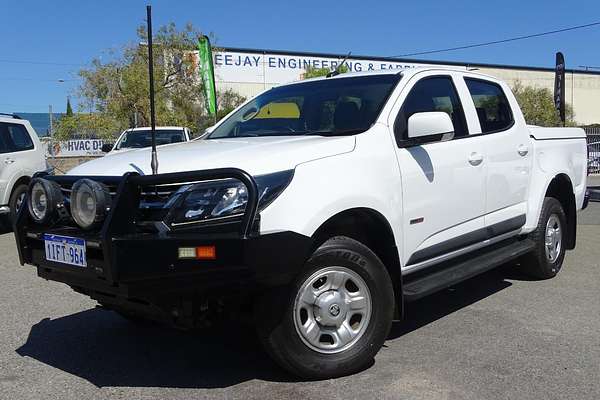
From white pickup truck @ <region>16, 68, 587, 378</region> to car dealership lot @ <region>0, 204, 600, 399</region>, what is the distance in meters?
0.32

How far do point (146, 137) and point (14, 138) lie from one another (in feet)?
14.7

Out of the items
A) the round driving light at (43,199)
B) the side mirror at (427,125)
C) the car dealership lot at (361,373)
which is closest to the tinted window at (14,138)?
the car dealership lot at (361,373)

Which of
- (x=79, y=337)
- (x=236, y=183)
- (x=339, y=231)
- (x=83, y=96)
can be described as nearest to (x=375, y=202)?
(x=339, y=231)

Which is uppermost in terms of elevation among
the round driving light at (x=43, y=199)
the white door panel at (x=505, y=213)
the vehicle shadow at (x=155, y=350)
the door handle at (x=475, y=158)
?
the door handle at (x=475, y=158)

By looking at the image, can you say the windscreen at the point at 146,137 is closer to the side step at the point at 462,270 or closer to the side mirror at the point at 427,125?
the side step at the point at 462,270

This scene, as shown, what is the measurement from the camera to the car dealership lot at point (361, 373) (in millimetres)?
3588

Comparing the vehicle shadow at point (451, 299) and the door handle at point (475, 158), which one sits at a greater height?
the door handle at point (475, 158)

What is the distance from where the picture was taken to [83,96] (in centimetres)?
3003

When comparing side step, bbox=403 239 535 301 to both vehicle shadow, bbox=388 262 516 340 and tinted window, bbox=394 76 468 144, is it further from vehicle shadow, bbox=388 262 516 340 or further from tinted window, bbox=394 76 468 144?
tinted window, bbox=394 76 468 144

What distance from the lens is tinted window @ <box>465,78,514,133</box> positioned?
17.2 feet

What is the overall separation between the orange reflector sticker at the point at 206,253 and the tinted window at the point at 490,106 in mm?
2880

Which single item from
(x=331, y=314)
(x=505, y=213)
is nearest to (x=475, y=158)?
(x=505, y=213)

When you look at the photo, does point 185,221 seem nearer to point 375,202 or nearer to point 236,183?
point 236,183

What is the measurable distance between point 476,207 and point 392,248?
3.90 feet
